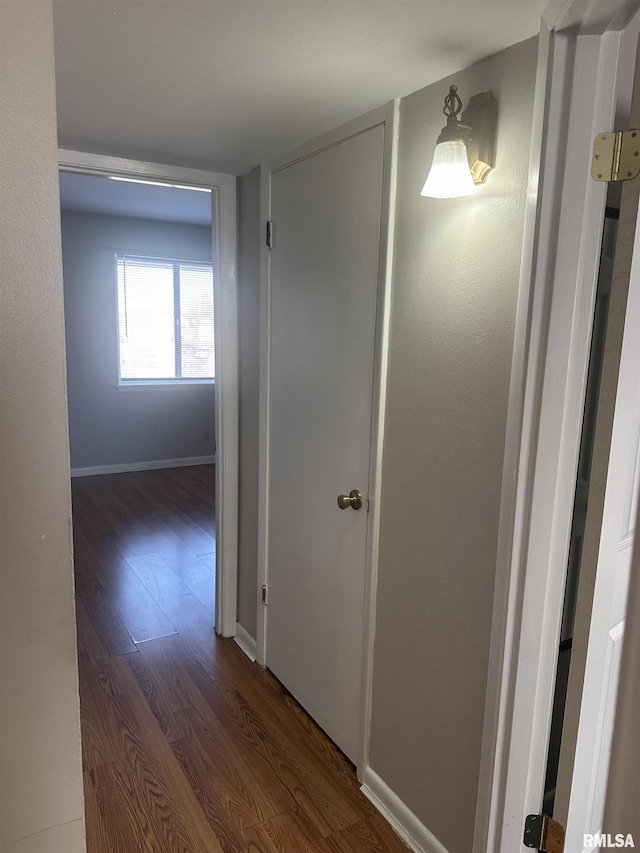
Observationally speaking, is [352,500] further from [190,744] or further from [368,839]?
[190,744]

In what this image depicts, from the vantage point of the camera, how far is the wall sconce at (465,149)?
4.11 feet

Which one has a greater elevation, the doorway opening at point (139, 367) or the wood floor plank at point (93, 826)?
the doorway opening at point (139, 367)

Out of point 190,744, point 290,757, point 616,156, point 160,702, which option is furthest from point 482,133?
point 160,702

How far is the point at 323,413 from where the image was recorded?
2010 millimetres

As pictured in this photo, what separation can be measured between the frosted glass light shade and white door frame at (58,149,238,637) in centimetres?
142

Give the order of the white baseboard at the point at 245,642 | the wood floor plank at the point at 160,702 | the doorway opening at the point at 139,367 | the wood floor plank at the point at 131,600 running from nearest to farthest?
the wood floor plank at the point at 160,702 → the white baseboard at the point at 245,642 → the wood floor plank at the point at 131,600 → the doorway opening at the point at 139,367

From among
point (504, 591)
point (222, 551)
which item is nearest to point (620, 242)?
point (504, 591)

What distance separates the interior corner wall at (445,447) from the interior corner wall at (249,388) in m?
0.93

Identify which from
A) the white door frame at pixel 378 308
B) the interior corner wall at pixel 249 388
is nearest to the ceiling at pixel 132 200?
the interior corner wall at pixel 249 388

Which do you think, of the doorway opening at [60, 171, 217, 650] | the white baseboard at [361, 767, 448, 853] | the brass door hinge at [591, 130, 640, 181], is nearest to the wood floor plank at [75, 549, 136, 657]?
the doorway opening at [60, 171, 217, 650]

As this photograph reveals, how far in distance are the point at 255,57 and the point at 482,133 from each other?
565 mm

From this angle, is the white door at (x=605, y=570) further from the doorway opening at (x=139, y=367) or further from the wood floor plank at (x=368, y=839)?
the doorway opening at (x=139, y=367)

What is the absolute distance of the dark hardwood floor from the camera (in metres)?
1.72

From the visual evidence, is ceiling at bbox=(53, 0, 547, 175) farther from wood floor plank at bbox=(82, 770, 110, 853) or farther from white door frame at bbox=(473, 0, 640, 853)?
wood floor plank at bbox=(82, 770, 110, 853)
